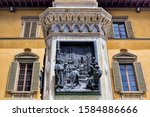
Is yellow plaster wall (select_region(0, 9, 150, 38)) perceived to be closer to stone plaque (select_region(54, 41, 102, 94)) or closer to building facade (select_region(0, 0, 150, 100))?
building facade (select_region(0, 0, 150, 100))

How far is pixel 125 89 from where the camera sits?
529 inches

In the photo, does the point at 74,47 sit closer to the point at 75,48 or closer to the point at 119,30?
the point at 75,48

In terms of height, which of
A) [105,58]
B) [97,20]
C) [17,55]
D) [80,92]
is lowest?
[80,92]

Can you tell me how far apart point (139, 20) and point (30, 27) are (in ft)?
18.5

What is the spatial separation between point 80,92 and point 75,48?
1350mm

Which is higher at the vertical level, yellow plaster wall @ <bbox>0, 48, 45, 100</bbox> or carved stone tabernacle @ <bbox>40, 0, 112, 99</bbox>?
yellow plaster wall @ <bbox>0, 48, 45, 100</bbox>

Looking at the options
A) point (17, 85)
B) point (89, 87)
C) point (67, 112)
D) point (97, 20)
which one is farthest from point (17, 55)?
point (67, 112)

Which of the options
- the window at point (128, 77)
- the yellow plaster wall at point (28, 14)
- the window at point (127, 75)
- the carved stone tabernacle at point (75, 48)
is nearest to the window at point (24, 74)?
the yellow plaster wall at point (28, 14)

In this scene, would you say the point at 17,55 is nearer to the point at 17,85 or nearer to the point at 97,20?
the point at 17,85

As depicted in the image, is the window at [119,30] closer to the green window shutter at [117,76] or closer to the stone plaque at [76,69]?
the green window shutter at [117,76]

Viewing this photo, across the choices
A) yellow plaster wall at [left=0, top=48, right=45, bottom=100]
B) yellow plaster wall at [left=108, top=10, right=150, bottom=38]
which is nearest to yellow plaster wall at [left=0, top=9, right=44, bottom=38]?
yellow plaster wall at [left=0, top=48, right=45, bottom=100]

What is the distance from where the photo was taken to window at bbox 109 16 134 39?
1572 centimetres

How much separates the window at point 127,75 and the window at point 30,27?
13.7ft

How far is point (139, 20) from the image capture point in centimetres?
1645
